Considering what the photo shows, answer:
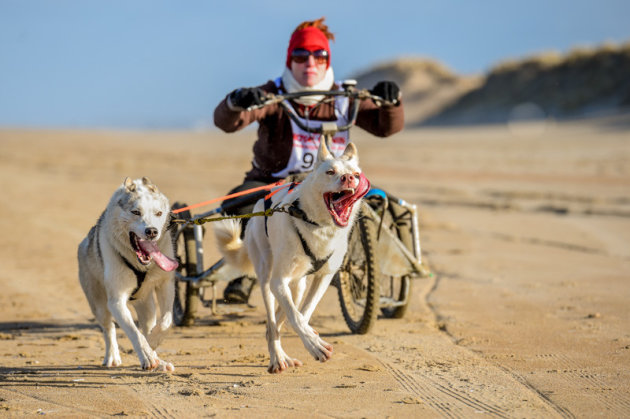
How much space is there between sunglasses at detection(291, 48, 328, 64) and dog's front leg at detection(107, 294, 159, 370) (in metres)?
2.58

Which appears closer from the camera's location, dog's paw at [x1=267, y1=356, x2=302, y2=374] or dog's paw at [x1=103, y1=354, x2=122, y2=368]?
dog's paw at [x1=267, y1=356, x2=302, y2=374]

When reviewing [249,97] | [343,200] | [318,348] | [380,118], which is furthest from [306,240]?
[380,118]

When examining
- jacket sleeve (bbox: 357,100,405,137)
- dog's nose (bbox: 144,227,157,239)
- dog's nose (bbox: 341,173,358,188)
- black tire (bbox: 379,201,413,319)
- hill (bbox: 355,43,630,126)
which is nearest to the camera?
dog's nose (bbox: 341,173,358,188)

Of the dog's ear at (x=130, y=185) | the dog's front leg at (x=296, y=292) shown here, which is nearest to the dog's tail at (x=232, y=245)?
the dog's front leg at (x=296, y=292)

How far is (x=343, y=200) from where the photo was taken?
5391 mm

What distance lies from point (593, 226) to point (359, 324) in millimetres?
8376

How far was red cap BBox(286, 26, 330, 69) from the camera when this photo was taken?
7.02m

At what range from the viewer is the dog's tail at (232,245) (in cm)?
635

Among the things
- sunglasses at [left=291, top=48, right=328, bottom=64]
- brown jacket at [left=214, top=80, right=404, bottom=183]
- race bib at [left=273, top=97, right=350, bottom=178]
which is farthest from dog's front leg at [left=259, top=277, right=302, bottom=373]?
sunglasses at [left=291, top=48, right=328, bottom=64]

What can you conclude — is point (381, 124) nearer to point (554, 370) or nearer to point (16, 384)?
point (554, 370)

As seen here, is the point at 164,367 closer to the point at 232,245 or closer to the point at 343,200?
the point at 232,245

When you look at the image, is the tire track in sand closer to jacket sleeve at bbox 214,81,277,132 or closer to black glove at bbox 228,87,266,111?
black glove at bbox 228,87,266,111

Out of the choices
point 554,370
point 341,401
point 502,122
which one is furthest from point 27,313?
point 502,122

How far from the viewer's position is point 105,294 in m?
6.18
